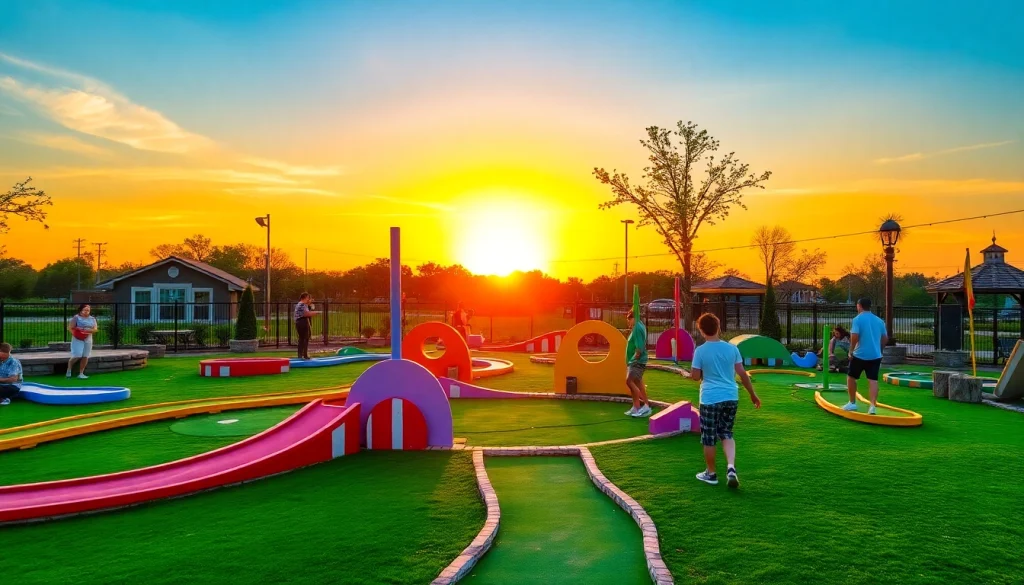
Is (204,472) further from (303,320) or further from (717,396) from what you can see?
(303,320)

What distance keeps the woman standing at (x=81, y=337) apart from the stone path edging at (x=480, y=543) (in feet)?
40.9

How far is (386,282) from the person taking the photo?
7056 cm

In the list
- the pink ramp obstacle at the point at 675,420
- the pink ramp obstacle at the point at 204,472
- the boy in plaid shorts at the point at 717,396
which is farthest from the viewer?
the pink ramp obstacle at the point at 675,420

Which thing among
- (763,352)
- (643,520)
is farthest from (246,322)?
(643,520)

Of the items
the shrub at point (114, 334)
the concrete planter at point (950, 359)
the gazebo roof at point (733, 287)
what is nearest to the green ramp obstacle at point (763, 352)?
the concrete planter at point (950, 359)

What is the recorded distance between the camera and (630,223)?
40.1 meters

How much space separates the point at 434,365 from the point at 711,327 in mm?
8772

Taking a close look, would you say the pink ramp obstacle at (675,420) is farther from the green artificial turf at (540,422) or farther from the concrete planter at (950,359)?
the concrete planter at (950,359)

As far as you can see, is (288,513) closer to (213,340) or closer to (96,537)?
A: (96,537)

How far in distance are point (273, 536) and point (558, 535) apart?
85.7 inches

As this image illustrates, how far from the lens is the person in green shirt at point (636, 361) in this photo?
955 cm

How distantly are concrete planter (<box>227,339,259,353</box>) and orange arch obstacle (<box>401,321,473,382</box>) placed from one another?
36.5 feet

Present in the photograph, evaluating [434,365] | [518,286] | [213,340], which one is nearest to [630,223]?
[213,340]

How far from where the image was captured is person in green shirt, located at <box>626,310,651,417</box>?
31.3 feet
